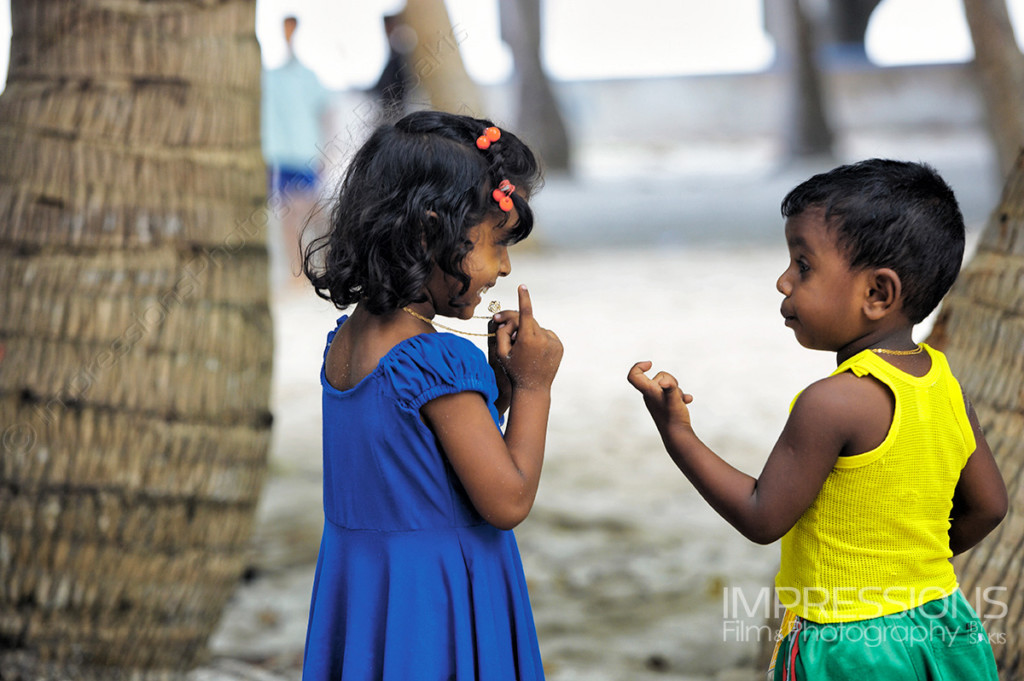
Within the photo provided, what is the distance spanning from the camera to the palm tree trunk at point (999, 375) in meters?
2.25

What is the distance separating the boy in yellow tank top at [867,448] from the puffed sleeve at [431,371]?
0.26 meters

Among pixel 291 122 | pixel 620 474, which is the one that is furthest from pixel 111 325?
pixel 291 122

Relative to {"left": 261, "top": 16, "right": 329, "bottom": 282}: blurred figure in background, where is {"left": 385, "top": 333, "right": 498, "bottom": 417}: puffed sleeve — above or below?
below

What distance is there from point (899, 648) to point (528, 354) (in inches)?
28.6

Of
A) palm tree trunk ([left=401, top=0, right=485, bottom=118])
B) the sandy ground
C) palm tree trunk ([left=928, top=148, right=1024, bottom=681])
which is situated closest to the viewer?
palm tree trunk ([left=928, top=148, right=1024, bottom=681])

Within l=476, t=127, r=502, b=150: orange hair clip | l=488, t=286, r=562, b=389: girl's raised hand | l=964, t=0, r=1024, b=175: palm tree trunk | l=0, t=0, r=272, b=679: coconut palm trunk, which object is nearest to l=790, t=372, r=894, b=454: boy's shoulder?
l=488, t=286, r=562, b=389: girl's raised hand

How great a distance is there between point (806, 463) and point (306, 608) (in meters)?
2.39

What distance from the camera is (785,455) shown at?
1.61 m

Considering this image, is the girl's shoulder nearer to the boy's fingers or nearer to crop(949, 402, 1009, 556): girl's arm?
the boy's fingers

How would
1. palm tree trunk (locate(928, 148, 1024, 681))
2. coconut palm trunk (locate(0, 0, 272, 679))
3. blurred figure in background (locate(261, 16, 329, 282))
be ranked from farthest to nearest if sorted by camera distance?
1. blurred figure in background (locate(261, 16, 329, 282))
2. coconut palm trunk (locate(0, 0, 272, 679))
3. palm tree trunk (locate(928, 148, 1024, 681))

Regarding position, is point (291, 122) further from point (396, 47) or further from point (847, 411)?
point (847, 411)

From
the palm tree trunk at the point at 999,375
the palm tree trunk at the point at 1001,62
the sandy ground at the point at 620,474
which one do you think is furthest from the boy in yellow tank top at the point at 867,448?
the palm tree trunk at the point at 1001,62

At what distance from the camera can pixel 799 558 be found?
172cm

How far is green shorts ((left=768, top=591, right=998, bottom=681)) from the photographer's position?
1.64 metres
